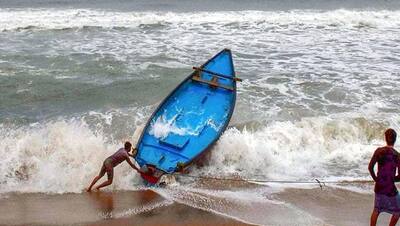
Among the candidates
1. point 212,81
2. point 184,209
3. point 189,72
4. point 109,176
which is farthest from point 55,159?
point 189,72

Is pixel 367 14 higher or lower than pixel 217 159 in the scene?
higher

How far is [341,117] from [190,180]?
15.6 feet

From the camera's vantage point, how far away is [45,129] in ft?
35.6

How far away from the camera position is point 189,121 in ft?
34.0

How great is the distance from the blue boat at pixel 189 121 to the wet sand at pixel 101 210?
76 centimetres

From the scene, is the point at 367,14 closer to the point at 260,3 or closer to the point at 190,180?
the point at 260,3

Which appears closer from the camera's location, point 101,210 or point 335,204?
point 101,210

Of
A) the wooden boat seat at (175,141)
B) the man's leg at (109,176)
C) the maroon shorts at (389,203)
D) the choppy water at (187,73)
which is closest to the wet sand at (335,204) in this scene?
the choppy water at (187,73)

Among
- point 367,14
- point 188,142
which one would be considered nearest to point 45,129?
point 188,142

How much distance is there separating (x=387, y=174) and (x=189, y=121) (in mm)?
5137

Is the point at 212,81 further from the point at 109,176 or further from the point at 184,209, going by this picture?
the point at 184,209

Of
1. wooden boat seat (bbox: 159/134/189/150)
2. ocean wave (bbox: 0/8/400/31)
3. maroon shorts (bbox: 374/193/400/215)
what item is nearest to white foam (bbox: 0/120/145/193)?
wooden boat seat (bbox: 159/134/189/150)

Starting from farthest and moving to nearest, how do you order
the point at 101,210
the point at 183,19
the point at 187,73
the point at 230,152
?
the point at 183,19 → the point at 187,73 → the point at 230,152 → the point at 101,210

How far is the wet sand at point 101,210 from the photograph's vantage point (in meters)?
7.24
